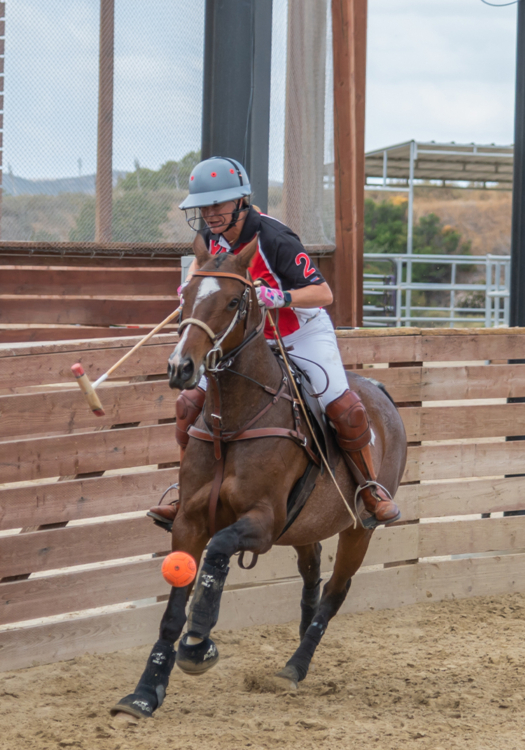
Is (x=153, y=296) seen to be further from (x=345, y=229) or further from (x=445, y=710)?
(x=445, y=710)

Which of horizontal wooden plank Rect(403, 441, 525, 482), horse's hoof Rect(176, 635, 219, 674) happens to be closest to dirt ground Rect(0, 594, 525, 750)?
horse's hoof Rect(176, 635, 219, 674)

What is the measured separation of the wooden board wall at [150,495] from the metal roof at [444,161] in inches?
513

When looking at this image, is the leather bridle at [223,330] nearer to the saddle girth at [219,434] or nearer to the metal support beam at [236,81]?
the saddle girth at [219,434]

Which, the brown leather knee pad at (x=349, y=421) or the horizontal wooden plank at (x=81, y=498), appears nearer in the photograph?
the brown leather knee pad at (x=349, y=421)

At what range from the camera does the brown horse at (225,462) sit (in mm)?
3613

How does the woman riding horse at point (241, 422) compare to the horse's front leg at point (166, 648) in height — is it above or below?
above

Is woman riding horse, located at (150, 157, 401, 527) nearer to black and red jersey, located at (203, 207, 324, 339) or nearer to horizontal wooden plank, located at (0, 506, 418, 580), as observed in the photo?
black and red jersey, located at (203, 207, 324, 339)

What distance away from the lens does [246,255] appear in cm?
382

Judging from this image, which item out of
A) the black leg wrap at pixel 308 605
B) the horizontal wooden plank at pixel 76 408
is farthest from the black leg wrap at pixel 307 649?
the horizontal wooden plank at pixel 76 408

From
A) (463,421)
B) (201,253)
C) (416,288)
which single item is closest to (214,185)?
(201,253)

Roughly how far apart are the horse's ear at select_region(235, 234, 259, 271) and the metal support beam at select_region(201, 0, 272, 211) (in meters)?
2.16

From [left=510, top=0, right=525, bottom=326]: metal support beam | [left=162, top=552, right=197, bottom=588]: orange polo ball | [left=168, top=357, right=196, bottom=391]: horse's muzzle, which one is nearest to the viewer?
[left=168, top=357, right=196, bottom=391]: horse's muzzle

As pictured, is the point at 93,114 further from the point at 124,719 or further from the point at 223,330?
the point at 124,719

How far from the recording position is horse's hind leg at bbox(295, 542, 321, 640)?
17.6ft
